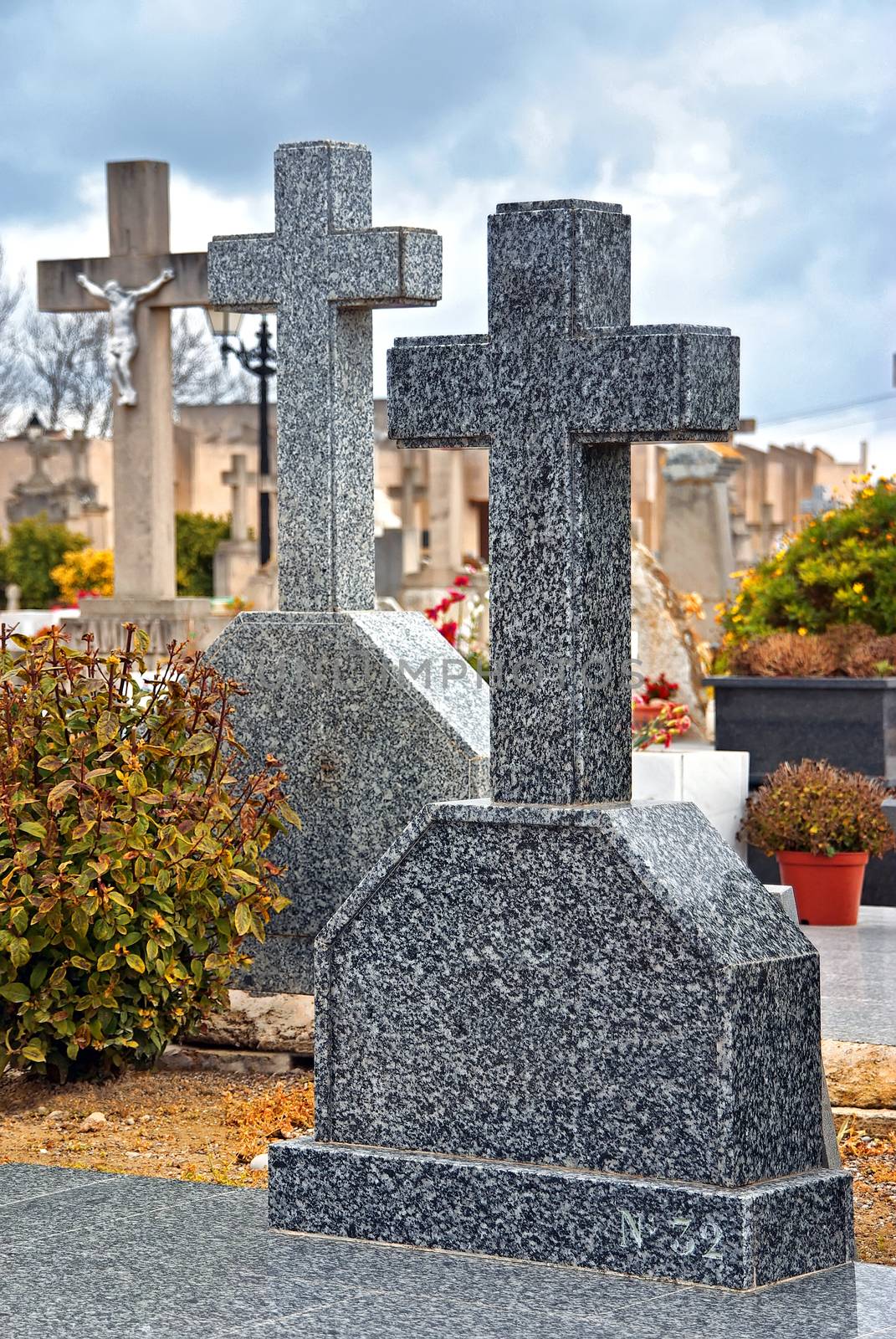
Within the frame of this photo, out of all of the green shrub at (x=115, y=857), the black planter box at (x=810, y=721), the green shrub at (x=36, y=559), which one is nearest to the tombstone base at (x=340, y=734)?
the green shrub at (x=115, y=857)

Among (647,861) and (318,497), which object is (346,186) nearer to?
→ (318,497)

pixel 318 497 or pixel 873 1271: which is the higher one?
pixel 318 497

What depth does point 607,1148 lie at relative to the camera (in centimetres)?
376

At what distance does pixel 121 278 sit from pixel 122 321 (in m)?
0.48

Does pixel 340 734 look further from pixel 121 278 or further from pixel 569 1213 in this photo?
pixel 121 278

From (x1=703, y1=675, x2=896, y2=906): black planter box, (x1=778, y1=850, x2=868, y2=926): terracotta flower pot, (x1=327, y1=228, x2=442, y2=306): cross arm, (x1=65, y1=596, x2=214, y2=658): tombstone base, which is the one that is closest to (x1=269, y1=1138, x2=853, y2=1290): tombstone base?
(x1=327, y1=228, x2=442, y2=306): cross arm

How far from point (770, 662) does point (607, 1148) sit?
6616 millimetres

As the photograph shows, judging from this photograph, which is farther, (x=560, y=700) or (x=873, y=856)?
(x=873, y=856)

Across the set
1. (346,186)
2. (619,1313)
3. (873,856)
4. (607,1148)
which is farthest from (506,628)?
(873,856)

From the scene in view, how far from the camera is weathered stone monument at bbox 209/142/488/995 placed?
613 cm

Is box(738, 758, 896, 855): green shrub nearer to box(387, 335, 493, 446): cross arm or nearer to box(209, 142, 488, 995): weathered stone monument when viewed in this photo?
box(209, 142, 488, 995): weathered stone monument

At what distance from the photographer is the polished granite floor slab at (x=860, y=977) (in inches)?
223

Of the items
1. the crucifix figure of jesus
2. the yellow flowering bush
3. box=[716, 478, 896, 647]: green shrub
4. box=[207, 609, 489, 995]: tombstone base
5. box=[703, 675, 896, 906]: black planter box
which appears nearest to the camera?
box=[207, 609, 489, 995]: tombstone base

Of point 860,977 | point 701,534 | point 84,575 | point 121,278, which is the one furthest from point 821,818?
point 84,575
